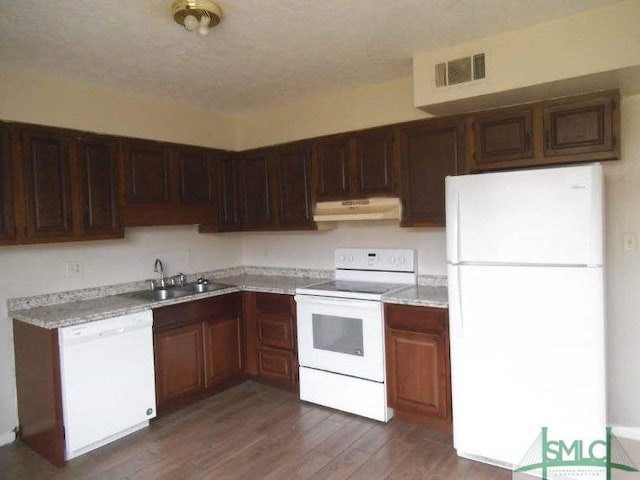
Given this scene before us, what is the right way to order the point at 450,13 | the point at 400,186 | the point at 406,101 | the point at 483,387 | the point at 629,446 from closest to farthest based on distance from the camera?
the point at 450,13, the point at 483,387, the point at 629,446, the point at 400,186, the point at 406,101

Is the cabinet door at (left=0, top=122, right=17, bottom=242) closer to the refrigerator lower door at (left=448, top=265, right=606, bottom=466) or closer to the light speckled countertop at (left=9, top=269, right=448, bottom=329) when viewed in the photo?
the light speckled countertop at (left=9, top=269, right=448, bottom=329)

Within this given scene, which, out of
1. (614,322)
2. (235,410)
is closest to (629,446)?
(614,322)

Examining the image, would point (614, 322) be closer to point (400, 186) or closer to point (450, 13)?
point (400, 186)

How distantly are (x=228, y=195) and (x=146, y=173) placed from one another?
845 millimetres

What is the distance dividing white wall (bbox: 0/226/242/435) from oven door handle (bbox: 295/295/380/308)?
127cm

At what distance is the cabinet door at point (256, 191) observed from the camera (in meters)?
3.87

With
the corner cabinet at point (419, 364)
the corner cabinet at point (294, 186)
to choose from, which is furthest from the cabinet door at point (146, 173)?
the corner cabinet at point (419, 364)

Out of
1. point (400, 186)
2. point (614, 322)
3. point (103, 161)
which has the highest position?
point (103, 161)

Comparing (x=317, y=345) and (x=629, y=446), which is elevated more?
(x=317, y=345)

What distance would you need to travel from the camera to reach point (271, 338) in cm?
363

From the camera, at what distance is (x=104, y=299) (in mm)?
3250

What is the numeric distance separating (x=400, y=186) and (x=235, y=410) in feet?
6.87

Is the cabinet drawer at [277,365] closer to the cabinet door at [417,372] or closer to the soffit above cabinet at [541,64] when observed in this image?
the cabinet door at [417,372]

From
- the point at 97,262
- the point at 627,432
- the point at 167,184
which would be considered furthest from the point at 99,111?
the point at 627,432
